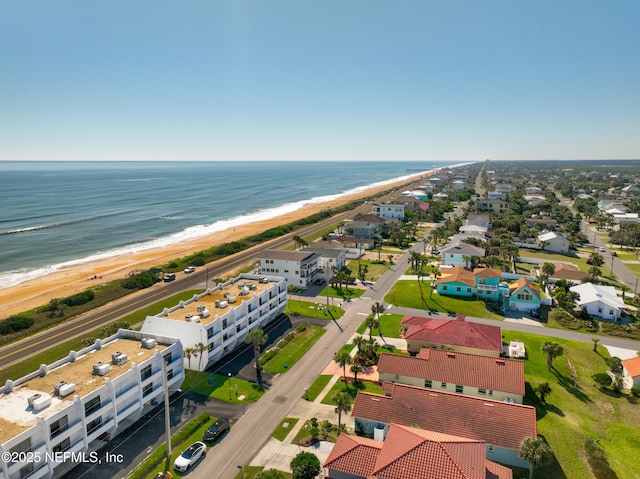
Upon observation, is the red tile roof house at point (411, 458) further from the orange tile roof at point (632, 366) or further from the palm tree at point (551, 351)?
the orange tile roof at point (632, 366)

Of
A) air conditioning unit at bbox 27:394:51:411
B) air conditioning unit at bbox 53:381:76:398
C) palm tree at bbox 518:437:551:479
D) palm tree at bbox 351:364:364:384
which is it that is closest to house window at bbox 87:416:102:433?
air conditioning unit at bbox 53:381:76:398

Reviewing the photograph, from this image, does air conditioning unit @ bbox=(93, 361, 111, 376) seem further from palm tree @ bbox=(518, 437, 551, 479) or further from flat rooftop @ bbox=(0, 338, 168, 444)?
palm tree @ bbox=(518, 437, 551, 479)

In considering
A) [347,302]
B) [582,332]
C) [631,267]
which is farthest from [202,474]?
[631,267]

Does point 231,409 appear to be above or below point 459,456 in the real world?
below

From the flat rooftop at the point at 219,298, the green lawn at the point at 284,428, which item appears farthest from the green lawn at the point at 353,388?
the flat rooftop at the point at 219,298

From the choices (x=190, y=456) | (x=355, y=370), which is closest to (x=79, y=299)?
(x=190, y=456)

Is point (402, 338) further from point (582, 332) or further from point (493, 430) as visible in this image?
point (582, 332)

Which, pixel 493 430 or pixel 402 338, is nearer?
pixel 493 430
